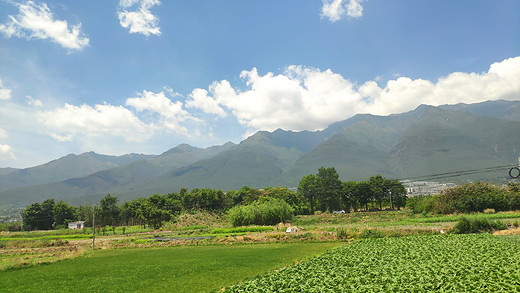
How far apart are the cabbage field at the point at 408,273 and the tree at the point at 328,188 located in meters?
70.5

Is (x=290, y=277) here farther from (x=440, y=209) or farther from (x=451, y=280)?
(x=440, y=209)

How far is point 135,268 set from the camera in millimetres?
22172

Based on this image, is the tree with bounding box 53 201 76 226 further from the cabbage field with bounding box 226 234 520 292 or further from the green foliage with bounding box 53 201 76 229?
the cabbage field with bounding box 226 234 520 292

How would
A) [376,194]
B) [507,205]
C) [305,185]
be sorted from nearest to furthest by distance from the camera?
[507,205], [376,194], [305,185]

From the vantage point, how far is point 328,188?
91062 mm

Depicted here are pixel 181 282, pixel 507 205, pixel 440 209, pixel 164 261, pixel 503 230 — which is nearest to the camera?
pixel 181 282

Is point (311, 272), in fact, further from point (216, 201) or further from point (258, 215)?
point (216, 201)

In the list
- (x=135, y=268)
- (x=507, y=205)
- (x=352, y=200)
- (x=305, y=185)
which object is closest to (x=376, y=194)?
(x=352, y=200)

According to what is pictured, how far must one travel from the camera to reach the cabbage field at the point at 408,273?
1190 cm

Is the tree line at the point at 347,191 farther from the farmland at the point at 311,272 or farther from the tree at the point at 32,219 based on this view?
the tree at the point at 32,219

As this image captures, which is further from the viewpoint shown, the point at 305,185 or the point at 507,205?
the point at 305,185

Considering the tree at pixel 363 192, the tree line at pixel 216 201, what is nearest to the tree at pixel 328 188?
the tree line at pixel 216 201

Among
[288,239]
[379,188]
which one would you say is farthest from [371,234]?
[379,188]

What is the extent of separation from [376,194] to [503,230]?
192ft
